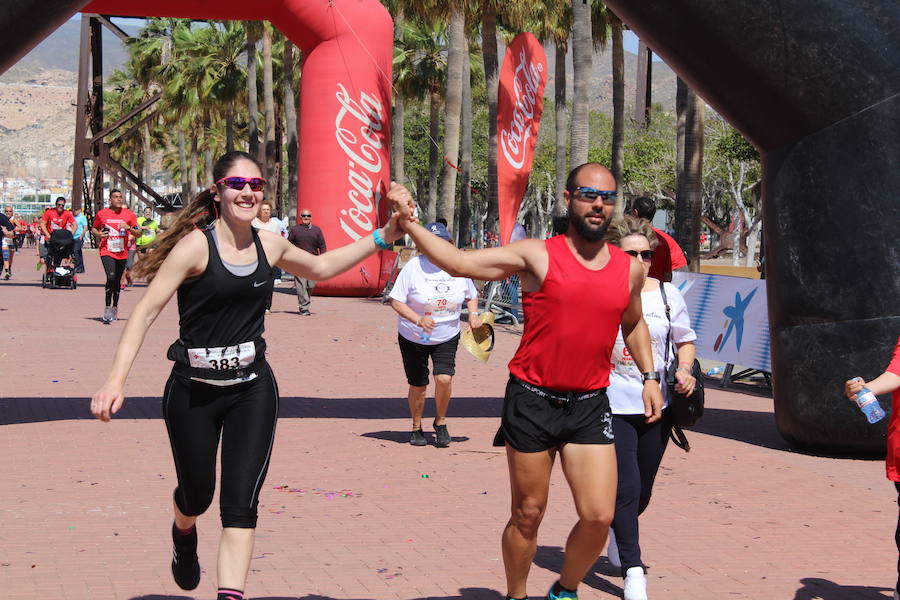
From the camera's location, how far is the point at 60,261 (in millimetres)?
24328

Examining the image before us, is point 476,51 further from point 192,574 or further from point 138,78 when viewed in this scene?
point 192,574

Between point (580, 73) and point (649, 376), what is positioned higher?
point (580, 73)

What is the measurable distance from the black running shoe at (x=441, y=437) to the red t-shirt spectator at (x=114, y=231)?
903 cm

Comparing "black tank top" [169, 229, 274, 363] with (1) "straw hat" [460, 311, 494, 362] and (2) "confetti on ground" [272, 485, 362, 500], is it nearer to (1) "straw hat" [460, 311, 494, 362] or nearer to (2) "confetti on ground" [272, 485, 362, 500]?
(1) "straw hat" [460, 311, 494, 362]

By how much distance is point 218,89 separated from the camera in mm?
44719

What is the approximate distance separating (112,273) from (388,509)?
36.3 feet

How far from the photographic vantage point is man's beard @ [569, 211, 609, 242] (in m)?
4.45

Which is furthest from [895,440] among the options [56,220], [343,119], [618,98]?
[618,98]

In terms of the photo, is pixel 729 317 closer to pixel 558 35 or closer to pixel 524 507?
pixel 524 507

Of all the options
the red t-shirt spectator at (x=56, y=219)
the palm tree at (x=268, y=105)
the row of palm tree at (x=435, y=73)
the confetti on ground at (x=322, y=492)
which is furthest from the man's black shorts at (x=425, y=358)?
the palm tree at (x=268, y=105)

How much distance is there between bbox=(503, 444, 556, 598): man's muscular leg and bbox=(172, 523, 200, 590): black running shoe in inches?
49.3

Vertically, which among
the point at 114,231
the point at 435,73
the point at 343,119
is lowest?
the point at 114,231

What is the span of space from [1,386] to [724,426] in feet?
22.0

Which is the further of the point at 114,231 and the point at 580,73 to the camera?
the point at 580,73
